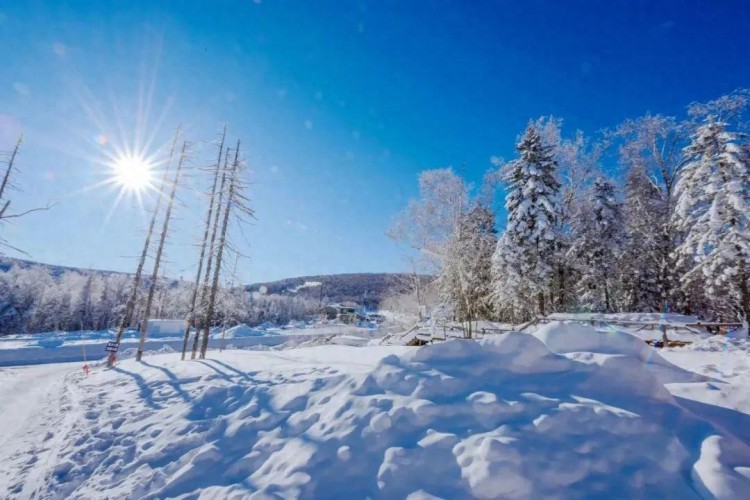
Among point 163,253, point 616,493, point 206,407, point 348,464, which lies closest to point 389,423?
point 348,464

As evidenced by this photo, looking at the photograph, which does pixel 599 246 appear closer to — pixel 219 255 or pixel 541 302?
pixel 541 302

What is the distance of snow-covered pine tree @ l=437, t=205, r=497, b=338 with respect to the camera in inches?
848

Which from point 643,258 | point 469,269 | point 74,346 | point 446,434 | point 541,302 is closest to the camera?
Answer: point 446,434

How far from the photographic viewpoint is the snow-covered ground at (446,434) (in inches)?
138

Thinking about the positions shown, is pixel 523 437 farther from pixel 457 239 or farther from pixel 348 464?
pixel 457 239

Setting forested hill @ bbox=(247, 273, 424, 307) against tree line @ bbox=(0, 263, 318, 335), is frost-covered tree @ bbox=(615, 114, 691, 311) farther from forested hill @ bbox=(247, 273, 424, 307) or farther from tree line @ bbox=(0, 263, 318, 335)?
forested hill @ bbox=(247, 273, 424, 307)

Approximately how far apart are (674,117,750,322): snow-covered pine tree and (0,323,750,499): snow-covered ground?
9659mm

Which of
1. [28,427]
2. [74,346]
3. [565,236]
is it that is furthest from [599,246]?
[74,346]

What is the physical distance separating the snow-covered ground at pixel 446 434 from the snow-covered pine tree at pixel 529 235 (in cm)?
1295

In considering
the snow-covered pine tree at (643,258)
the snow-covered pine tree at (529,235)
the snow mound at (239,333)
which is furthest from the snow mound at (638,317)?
the snow mound at (239,333)

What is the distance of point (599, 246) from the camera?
23188mm

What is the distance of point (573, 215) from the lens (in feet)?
77.4

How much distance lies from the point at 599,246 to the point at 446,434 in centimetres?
2395

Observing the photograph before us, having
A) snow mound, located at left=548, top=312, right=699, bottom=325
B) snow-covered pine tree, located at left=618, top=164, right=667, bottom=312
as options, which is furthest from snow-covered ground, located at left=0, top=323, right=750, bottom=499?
snow-covered pine tree, located at left=618, top=164, right=667, bottom=312
